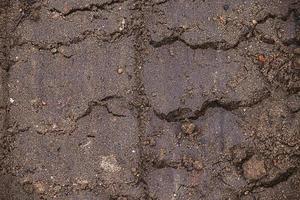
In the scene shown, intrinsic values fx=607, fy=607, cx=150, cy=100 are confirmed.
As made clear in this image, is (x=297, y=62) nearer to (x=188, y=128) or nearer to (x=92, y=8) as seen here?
(x=188, y=128)

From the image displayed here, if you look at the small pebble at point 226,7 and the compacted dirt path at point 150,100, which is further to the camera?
the small pebble at point 226,7

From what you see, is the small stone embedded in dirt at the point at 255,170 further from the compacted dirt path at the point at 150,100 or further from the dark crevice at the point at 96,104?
the dark crevice at the point at 96,104

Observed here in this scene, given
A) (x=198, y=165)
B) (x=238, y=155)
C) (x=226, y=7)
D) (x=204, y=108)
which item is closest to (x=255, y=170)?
(x=238, y=155)

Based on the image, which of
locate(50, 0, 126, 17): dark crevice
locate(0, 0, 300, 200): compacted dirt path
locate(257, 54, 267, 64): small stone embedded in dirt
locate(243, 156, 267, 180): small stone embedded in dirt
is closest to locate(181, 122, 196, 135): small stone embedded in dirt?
locate(0, 0, 300, 200): compacted dirt path

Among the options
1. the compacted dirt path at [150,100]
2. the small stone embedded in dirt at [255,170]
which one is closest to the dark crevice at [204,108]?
the compacted dirt path at [150,100]

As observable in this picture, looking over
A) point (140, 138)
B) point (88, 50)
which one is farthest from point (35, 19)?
point (140, 138)

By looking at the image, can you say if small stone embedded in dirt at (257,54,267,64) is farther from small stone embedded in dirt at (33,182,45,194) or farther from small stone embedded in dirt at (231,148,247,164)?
small stone embedded in dirt at (33,182,45,194)

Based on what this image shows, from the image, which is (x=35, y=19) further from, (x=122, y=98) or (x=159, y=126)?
(x=159, y=126)
